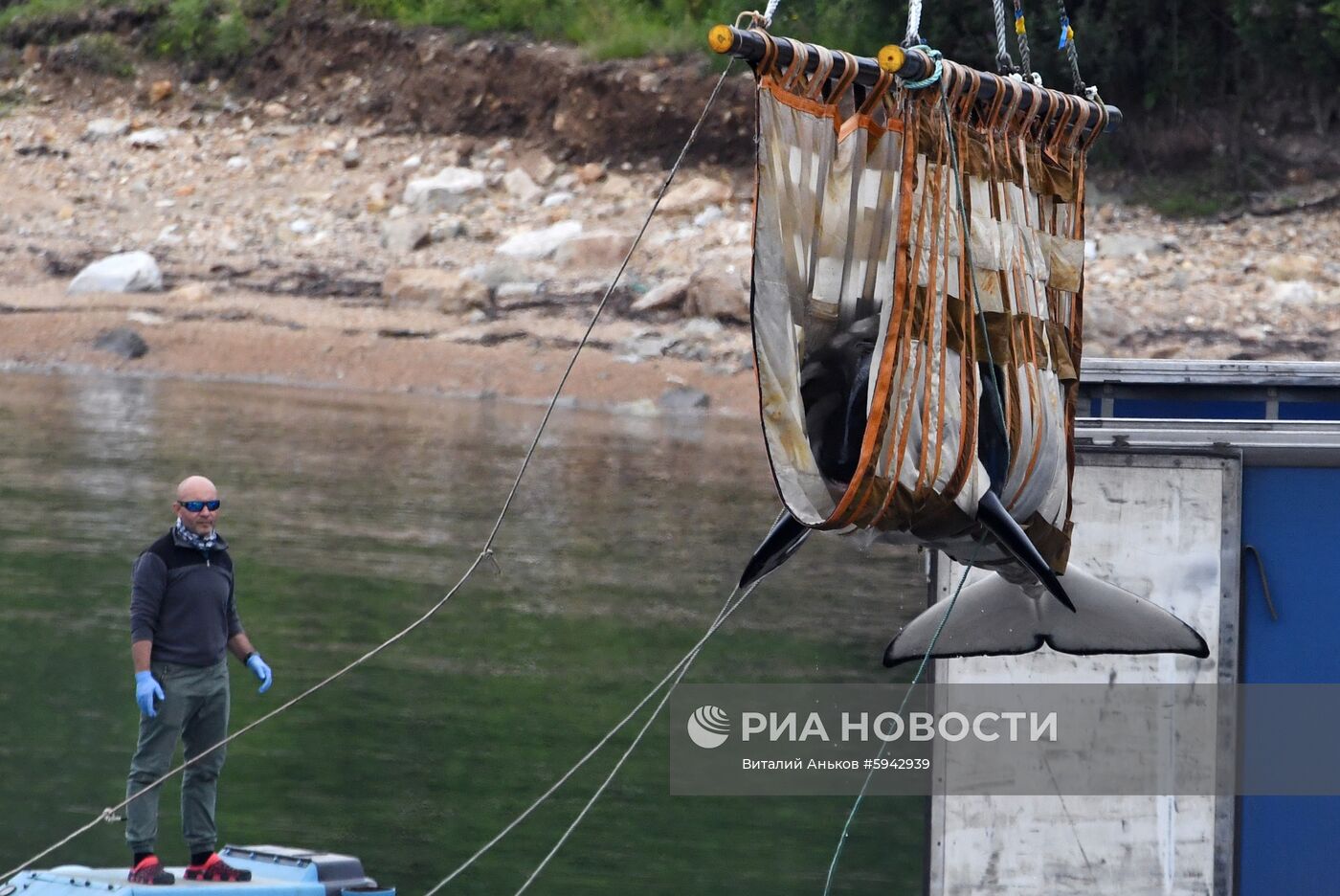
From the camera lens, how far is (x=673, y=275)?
3322 cm

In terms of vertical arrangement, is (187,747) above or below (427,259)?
below

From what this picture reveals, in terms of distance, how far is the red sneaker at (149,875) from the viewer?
801 centimetres

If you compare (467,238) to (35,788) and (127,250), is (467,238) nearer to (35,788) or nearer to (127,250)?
(127,250)

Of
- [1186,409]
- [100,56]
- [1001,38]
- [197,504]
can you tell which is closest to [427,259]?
[100,56]

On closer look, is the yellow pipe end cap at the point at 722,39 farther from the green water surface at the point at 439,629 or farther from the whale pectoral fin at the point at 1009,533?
the green water surface at the point at 439,629

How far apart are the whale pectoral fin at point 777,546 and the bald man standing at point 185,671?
255cm

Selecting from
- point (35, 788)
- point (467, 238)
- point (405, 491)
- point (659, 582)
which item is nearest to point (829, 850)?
point (35, 788)

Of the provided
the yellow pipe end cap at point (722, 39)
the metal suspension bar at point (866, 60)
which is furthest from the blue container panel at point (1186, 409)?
the yellow pipe end cap at point (722, 39)

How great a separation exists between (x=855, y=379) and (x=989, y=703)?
1.84 meters

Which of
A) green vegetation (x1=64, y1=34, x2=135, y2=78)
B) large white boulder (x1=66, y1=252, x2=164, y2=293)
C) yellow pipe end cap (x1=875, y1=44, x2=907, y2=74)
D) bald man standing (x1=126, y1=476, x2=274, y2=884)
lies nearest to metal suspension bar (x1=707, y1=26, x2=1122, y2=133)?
yellow pipe end cap (x1=875, y1=44, x2=907, y2=74)

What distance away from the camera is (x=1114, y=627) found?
288 inches

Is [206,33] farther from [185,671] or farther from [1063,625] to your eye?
[1063,625]

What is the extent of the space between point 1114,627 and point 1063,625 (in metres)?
0.17

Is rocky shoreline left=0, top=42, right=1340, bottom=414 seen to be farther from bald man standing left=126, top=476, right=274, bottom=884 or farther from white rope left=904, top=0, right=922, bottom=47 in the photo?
white rope left=904, top=0, right=922, bottom=47
